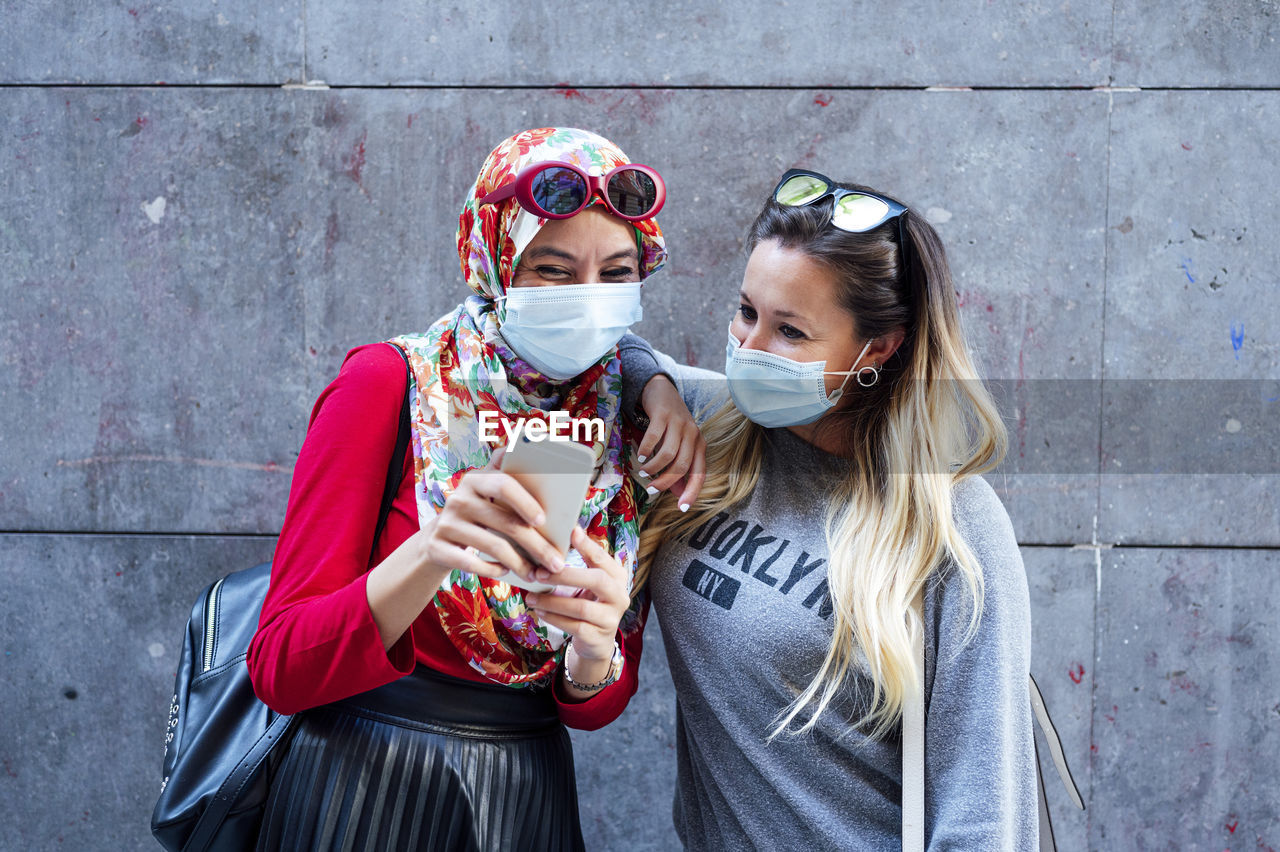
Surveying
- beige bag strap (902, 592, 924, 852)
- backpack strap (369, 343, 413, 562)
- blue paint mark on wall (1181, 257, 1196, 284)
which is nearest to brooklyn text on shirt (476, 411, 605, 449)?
backpack strap (369, 343, 413, 562)

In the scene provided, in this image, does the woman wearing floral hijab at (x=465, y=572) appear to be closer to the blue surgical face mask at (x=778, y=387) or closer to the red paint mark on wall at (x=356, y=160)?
the blue surgical face mask at (x=778, y=387)

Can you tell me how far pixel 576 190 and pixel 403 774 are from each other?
107cm

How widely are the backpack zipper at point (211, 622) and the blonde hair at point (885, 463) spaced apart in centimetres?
84

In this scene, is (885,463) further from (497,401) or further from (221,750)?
(221,750)

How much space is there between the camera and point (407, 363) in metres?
1.54

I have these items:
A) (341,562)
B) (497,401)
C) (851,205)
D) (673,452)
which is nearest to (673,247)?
(851,205)

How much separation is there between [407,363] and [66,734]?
214 cm

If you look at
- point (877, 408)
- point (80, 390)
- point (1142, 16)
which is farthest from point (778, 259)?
point (80, 390)

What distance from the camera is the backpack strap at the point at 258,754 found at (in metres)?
1.47

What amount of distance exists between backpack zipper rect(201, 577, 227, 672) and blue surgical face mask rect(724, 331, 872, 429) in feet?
3.68

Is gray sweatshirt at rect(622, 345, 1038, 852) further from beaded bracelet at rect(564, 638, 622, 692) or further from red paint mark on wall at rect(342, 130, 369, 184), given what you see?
red paint mark on wall at rect(342, 130, 369, 184)

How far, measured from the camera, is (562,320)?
1.54 metres

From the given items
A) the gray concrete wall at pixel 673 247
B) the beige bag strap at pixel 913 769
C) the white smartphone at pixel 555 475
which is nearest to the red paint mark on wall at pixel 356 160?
the gray concrete wall at pixel 673 247

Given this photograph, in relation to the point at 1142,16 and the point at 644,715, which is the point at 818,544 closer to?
the point at 644,715
